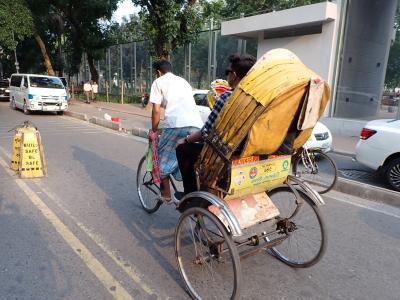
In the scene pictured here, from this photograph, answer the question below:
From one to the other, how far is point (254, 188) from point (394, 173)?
4093mm

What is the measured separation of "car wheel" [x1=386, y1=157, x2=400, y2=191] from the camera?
5.77m

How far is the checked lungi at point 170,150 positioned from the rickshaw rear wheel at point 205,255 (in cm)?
92

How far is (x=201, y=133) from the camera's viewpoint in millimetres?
2939

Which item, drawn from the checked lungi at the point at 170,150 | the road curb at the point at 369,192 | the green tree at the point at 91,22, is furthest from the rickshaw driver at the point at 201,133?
the green tree at the point at 91,22

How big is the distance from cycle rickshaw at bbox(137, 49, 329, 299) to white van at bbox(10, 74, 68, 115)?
44.8 ft

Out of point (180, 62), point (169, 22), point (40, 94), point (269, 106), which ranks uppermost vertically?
point (169, 22)

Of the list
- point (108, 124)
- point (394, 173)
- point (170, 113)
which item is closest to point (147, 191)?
point (170, 113)

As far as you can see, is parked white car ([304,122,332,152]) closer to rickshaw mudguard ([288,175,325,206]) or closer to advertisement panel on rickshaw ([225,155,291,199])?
rickshaw mudguard ([288,175,325,206])

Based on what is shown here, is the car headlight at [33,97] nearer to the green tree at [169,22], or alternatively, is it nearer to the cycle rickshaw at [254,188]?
the green tree at [169,22]

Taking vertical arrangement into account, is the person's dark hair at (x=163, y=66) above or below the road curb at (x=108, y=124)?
above

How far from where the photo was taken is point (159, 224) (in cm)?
420

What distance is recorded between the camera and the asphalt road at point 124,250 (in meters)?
2.92

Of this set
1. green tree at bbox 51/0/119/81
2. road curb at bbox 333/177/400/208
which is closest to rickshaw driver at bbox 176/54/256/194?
road curb at bbox 333/177/400/208

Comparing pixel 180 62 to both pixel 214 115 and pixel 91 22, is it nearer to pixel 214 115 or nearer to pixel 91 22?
pixel 91 22
